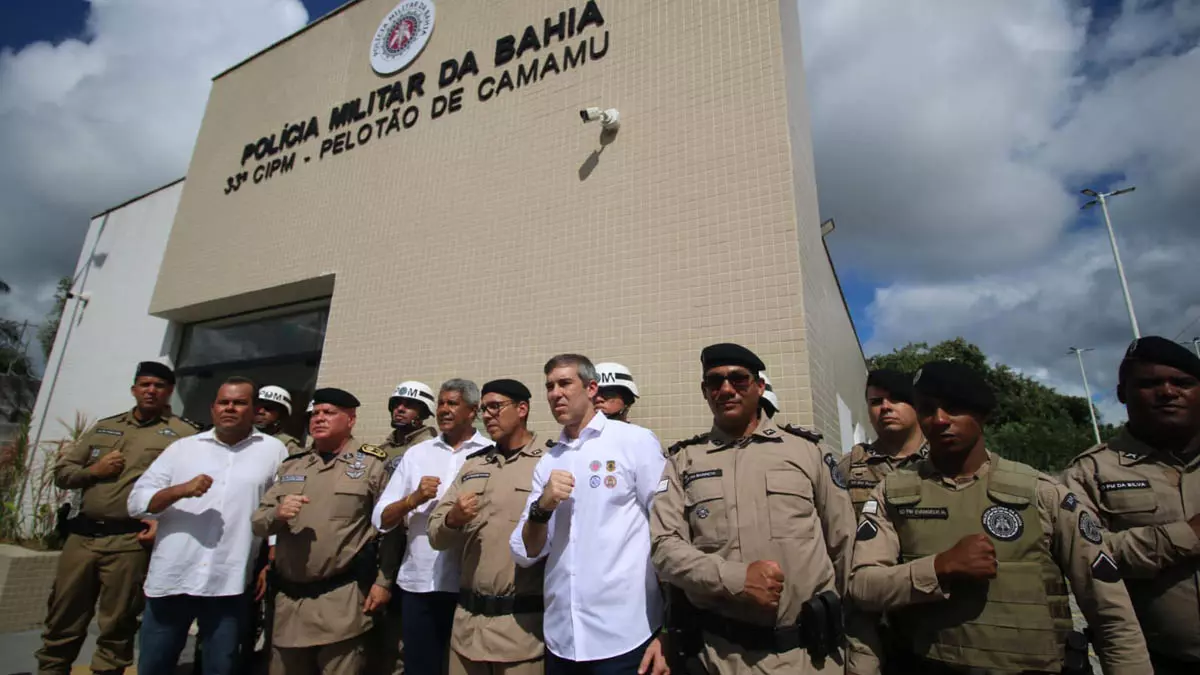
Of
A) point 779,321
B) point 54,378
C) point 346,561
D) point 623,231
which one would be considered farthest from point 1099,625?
point 54,378

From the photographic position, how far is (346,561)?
2.85m

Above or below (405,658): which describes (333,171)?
above

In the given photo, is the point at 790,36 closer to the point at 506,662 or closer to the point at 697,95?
the point at 697,95

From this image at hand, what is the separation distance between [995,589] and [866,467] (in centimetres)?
124

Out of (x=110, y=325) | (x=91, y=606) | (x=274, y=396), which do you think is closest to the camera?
(x=91, y=606)

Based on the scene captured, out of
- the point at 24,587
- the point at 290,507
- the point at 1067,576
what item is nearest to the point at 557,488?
the point at 290,507

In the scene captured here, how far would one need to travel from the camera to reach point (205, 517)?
9.47ft

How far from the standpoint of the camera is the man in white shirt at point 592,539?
2.01m

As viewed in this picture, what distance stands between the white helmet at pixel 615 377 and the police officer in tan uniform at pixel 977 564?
77.9 inches

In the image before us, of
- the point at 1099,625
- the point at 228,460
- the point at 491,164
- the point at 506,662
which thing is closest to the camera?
the point at 1099,625

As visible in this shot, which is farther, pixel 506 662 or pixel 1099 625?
pixel 506 662

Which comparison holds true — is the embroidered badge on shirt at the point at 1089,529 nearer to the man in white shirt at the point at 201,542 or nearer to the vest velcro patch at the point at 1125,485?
the vest velcro patch at the point at 1125,485

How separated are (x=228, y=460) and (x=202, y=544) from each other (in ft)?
1.42

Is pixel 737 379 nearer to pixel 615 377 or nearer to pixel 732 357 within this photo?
pixel 732 357
